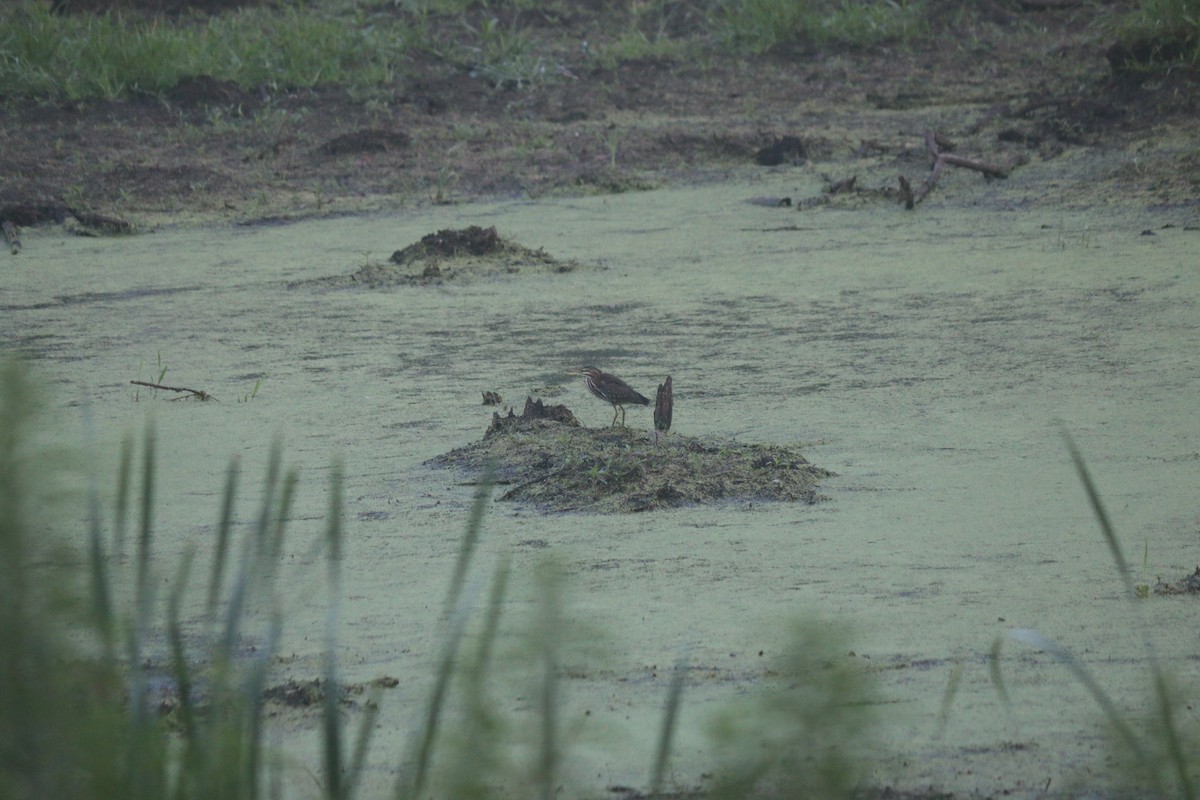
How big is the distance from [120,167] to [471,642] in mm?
5548

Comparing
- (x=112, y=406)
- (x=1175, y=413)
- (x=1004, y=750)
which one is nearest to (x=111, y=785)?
(x=1004, y=750)

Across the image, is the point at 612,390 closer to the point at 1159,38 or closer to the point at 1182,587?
the point at 1182,587

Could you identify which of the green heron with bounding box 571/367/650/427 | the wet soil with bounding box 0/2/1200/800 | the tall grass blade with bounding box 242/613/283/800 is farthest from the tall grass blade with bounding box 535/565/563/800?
the green heron with bounding box 571/367/650/427

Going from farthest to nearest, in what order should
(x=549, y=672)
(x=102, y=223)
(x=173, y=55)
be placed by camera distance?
1. (x=173, y=55)
2. (x=102, y=223)
3. (x=549, y=672)

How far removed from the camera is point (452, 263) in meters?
5.33

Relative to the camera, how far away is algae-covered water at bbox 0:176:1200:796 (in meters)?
1.87

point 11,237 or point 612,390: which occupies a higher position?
point 612,390

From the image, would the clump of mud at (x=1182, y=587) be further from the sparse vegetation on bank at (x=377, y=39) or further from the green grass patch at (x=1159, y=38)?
the sparse vegetation on bank at (x=377, y=39)

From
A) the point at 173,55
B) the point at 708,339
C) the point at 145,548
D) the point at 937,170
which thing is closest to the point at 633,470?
→ the point at 708,339

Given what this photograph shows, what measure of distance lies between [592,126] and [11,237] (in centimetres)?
283

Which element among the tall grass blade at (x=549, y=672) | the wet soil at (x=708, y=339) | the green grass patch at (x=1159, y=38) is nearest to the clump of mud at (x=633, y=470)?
the wet soil at (x=708, y=339)

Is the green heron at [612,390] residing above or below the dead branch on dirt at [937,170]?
below

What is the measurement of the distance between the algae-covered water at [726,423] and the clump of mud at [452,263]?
0.08 meters

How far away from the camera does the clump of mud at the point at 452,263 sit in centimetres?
518
